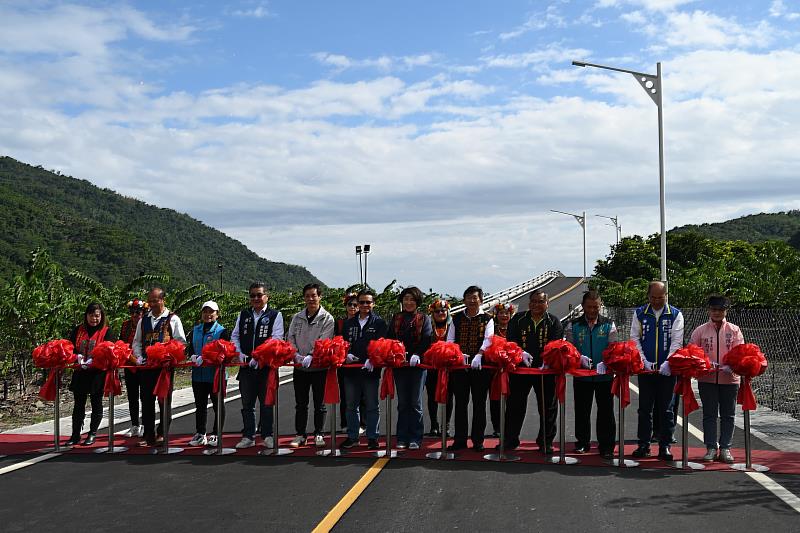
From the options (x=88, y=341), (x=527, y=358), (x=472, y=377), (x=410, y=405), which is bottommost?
(x=410, y=405)

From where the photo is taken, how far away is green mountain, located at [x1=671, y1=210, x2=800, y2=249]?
125 m

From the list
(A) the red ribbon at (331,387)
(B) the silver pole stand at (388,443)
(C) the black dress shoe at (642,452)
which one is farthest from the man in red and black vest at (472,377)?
(C) the black dress shoe at (642,452)

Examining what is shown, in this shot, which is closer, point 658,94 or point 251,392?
point 251,392

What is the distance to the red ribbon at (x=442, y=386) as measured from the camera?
8.91 meters

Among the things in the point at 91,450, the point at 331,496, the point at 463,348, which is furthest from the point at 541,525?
the point at 91,450

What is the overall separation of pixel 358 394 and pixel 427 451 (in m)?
1.14

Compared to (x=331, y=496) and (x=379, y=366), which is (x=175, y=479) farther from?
(x=379, y=366)

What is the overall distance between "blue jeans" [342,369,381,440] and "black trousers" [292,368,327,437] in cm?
33

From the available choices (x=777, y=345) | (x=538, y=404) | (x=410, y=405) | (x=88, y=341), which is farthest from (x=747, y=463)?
(x=777, y=345)

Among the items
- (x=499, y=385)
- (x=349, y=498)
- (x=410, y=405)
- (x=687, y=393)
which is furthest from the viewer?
(x=410, y=405)

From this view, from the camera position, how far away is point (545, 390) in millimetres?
9094

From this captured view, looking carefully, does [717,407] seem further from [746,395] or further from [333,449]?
[333,449]

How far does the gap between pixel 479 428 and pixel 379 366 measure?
139 centimetres

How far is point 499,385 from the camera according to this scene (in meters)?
8.98
